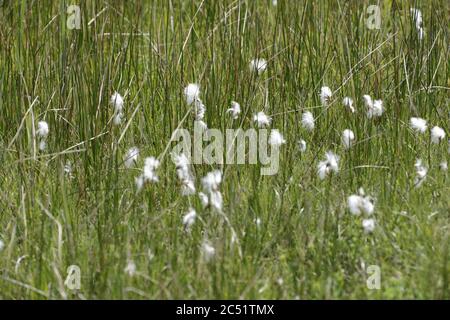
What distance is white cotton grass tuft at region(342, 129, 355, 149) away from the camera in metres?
3.80

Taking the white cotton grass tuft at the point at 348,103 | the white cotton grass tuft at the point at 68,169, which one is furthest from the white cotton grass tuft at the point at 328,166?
the white cotton grass tuft at the point at 68,169

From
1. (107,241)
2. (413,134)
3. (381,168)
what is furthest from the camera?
(413,134)

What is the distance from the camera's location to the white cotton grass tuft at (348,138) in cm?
380

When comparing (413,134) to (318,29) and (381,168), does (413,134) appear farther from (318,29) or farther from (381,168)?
(318,29)

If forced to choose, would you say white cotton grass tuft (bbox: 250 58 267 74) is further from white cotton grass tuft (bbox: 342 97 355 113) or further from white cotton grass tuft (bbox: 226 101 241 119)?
white cotton grass tuft (bbox: 342 97 355 113)

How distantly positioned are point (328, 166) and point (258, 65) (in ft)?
3.30

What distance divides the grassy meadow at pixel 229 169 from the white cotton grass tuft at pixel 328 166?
0.07 metres

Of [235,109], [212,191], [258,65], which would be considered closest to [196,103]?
[235,109]

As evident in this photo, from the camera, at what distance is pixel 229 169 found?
3.76 meters

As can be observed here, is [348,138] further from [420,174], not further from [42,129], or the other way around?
[42,129]

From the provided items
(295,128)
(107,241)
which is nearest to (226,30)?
(295,128)

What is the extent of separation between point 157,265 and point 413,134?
141 centimetres

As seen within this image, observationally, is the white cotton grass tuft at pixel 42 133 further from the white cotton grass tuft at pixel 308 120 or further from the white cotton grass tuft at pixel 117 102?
the white cotton grass tuft at pixel 308 120

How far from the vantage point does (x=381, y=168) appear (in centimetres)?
385
